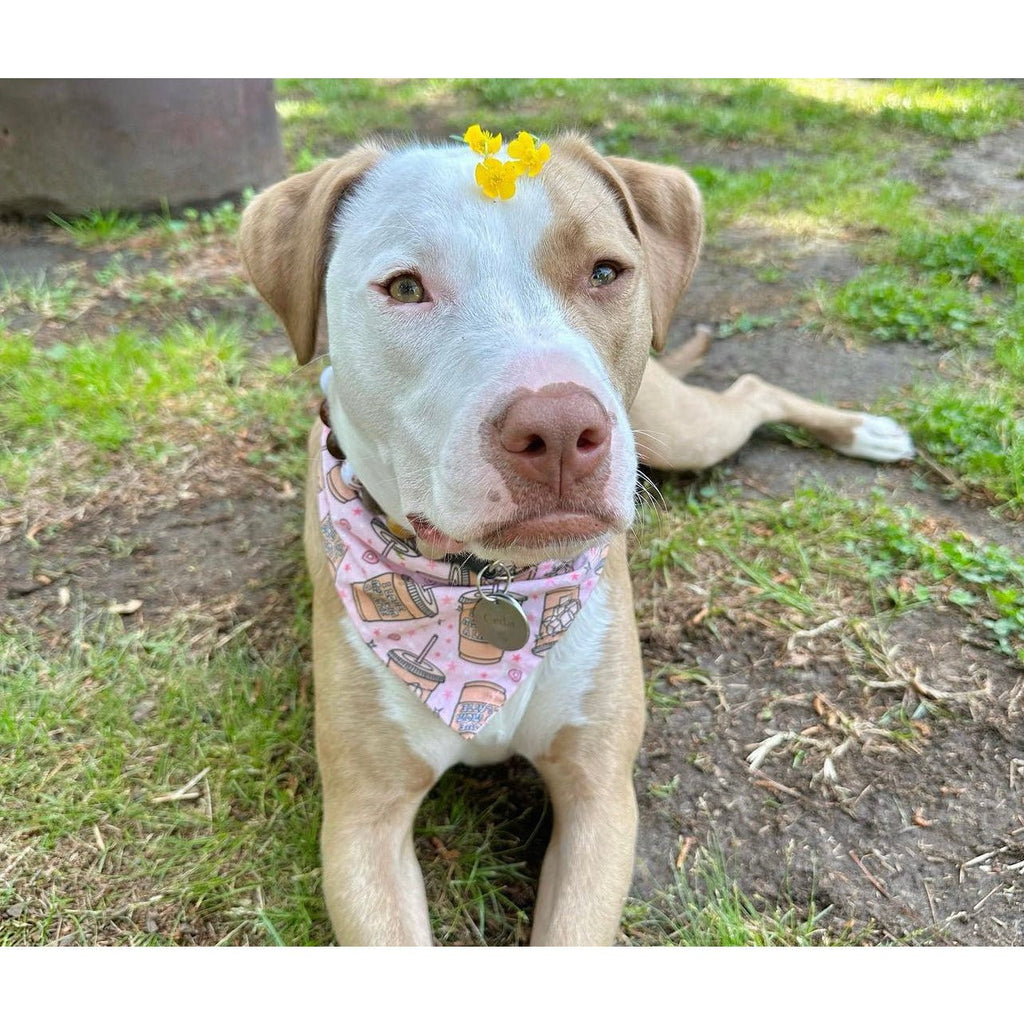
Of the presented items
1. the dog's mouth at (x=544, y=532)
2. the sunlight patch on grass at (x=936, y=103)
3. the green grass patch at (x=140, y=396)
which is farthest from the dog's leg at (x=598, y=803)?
the sunlight patch on grass at (x=936, y=103)

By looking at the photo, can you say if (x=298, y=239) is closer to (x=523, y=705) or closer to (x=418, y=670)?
(x=418, y=670)

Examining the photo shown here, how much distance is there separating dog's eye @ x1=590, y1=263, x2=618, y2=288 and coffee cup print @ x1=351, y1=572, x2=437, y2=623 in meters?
0.86

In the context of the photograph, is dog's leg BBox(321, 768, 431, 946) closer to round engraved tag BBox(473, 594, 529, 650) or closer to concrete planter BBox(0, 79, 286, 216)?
round engraved tag BBox(473, 594, 529, 650)

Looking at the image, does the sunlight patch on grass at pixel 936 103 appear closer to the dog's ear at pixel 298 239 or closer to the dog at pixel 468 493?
the dog at pixel 468 493

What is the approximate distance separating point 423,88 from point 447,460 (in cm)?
784

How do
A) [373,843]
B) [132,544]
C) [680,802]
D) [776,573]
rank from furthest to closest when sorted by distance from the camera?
1. [132,544]
2. [776,573]
3. [680,802]
4. [373,843]

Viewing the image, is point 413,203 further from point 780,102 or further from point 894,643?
point 780,102

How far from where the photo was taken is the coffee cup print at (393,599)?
238cm

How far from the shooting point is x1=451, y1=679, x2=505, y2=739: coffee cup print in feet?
7.78

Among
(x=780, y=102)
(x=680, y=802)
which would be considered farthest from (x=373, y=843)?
(x=780, y=102)

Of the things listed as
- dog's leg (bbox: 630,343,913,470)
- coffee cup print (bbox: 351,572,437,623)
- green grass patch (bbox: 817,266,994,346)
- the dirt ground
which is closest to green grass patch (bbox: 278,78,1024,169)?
green grass patch (bbox: 817,266,994,346)

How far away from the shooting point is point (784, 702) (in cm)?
286

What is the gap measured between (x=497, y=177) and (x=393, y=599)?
3.45 feet

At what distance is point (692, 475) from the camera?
12.7 ft
